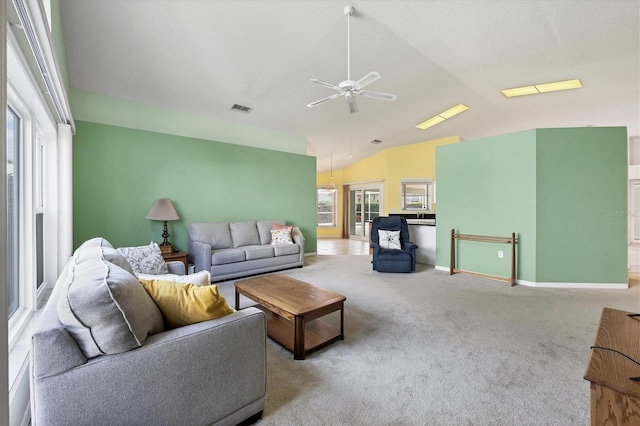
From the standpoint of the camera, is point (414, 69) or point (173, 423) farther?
point (414, 69)

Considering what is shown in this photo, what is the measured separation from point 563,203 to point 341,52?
3.99 metres

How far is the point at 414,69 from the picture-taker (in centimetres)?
435

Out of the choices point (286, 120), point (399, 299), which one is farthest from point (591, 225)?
point (286, 120)

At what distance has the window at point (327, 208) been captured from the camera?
10.8m

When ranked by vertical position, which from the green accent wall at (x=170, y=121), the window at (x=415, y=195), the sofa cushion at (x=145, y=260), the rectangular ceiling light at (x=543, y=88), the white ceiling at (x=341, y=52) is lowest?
the sofa cushion at (x=145, y=260)

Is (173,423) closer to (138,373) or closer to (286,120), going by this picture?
(138,373)

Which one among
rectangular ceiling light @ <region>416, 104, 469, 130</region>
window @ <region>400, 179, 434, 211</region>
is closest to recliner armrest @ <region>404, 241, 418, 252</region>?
rectangular ceiling light @ <region>416, 104, 469, 130</region>

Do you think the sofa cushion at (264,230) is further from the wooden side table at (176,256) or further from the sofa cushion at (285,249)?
the wooden side table at (176,256)

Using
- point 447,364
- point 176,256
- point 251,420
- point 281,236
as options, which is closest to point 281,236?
point 281,236

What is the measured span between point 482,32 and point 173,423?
15.0 ft

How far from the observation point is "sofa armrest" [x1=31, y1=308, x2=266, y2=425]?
1.12m

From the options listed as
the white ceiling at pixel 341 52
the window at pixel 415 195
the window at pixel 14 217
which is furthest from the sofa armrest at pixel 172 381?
the window at pixel 415 195

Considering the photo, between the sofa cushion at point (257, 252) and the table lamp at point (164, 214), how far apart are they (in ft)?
3.84

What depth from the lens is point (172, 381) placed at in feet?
4.34
